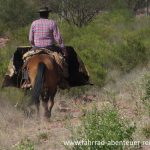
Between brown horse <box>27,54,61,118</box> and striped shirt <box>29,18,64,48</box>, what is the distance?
58cm

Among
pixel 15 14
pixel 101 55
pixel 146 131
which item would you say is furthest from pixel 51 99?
pixel 15 14

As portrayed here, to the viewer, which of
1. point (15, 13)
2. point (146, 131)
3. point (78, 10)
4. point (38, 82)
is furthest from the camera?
point (15, 13)

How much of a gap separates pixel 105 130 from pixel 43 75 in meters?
4.37

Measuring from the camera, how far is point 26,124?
10.4 meters

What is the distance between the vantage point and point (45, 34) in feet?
38.5

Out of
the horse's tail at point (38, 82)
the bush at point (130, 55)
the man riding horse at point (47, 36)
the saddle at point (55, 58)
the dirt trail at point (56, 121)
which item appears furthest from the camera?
the bush at point (130, 55)

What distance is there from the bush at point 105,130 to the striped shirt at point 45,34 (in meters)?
4.66

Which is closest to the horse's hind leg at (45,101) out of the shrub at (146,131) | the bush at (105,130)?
the shrub at (146,131)

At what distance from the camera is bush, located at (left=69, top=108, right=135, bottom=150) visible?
21.9ft

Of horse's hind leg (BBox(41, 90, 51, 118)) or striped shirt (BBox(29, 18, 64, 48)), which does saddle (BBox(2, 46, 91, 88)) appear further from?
horse's hind leg (BBox(41, 90, 51, 118))

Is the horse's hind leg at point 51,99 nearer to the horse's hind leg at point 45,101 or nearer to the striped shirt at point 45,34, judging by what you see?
the horse's hind leg at point 45,101

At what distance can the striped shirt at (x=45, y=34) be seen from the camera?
1170 cm

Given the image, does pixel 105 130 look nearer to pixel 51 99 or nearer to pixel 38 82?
pixel 38 82

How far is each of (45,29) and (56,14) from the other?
3756cm
